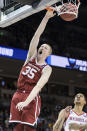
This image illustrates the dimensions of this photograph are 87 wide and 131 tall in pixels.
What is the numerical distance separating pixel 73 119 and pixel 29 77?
59.3 inches

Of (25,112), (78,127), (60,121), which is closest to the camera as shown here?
(25,112)

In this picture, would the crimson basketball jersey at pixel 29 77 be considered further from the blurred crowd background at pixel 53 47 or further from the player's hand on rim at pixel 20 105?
the blurred crowd background at pixel 53 47

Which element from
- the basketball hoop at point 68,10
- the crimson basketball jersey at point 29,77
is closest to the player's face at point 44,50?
the crimson basketball jersey at point 29,77

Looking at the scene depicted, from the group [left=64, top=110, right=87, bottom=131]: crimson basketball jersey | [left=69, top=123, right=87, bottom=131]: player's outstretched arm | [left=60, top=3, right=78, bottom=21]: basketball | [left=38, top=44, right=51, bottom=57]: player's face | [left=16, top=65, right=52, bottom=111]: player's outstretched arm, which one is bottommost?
[left=69, top=123, right=87, bottom=131]: player's outstretched arm

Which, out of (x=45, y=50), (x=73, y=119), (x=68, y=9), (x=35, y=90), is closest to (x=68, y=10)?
(x=68, y=9)

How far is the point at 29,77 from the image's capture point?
3889mm

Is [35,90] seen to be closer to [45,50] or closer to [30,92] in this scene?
[30,92]

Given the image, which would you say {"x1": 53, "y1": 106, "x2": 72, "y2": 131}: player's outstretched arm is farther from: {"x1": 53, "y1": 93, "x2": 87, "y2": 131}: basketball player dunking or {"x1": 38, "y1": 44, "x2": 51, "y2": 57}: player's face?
{"x1": 38, "y1": 44, "x2": 51, "y2": 57}: player's face

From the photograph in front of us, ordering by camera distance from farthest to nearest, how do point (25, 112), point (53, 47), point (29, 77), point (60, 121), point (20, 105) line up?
point (53, 47) < point (60, 121) < point (29, 77) < point (25, 112) < point (20, 105)

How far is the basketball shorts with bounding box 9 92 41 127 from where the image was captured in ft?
12.3

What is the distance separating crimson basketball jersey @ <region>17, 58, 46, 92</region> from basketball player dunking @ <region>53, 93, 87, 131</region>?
1347mm

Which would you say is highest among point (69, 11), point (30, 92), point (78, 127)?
point (69, 11)

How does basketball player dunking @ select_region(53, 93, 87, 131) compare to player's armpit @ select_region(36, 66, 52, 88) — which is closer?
player's armpit @ select_region(36, 66, 52, 88)

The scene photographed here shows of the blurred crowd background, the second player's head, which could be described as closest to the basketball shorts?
the second player's head
